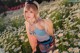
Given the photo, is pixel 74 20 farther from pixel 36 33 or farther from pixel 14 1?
pixel 14 1

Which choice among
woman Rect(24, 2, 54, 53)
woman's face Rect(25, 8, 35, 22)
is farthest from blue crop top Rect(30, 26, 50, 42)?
woman's face Rect(25, 8, 35, 22)

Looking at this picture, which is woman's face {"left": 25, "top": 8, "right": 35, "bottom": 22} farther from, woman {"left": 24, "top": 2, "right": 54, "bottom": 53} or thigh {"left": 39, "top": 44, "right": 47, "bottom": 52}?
thigh {"left": 39, "top": 44, "right": 47, "bottom": 52}

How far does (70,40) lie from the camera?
5.12m

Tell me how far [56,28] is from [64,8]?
0.88 m

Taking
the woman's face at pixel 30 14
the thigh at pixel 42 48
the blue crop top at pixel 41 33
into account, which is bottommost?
the thigh at pixel 42 48

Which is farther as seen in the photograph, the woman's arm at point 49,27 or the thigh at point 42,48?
the thigh at point 42,48

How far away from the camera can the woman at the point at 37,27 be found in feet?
16.1

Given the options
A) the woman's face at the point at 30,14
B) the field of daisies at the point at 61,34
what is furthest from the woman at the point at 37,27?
the field of daisies at the point at 61,34

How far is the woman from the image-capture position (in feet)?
16.1

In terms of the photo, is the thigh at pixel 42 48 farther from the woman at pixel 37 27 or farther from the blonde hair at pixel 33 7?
the blonde hair at pixel 33 7

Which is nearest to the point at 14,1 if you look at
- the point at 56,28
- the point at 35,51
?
the point at 56,28

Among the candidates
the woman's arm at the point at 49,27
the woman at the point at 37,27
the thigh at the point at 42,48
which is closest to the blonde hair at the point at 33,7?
the woman at the point at 37,27

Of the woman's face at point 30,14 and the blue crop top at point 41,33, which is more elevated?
the woman's face at point 30,14

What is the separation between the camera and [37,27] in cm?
494
